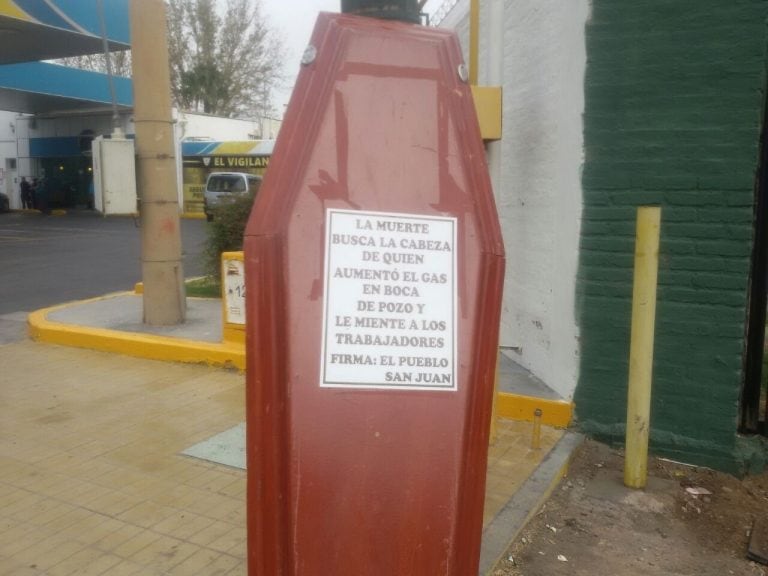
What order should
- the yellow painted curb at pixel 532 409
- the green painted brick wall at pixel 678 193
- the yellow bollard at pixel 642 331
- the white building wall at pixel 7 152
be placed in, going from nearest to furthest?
the yellow bollard at pixel 642 331
the green painted brick wall at pixel 678 193
the yellow painted curb at pixel 532 409
the white building wall at pixel 7 152

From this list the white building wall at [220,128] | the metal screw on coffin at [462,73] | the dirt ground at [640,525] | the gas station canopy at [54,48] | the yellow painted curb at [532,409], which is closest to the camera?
the metal screw on coffin at [462,73]

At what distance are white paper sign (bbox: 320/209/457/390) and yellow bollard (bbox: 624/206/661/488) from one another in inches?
79.0

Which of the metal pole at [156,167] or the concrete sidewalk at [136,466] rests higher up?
the metal pole at [156,167]

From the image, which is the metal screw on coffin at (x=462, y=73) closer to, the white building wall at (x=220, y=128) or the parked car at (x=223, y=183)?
the parked car at (x=223, y=183)

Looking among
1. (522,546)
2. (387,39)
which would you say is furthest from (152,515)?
(387,39)

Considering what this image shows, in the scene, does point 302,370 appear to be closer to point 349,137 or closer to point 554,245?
point 349,137

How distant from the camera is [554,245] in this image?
5086 mm

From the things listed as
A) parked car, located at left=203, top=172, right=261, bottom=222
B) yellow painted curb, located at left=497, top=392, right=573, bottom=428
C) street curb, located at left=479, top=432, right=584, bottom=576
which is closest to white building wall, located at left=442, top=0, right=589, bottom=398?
yellow painted curb, located at left=497, top=392, right=573, bottom=428

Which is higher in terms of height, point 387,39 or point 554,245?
point 387,39

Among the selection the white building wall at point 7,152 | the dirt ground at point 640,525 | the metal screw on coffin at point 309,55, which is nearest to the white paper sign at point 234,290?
the dirt ground at point 640,525

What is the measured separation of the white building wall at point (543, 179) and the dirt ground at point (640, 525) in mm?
801

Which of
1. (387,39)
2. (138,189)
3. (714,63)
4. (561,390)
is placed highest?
(714,63)

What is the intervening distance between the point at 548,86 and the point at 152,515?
12.3 ft

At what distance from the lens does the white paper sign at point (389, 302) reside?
7.41ft
